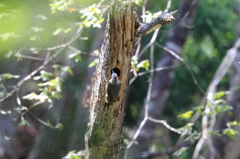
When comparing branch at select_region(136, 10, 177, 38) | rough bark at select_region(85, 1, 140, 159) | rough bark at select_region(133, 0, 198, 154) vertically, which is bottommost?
rough bark at select_region(133, 0, 198, 154)

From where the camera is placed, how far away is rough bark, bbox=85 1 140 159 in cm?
164

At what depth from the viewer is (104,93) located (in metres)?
1.73

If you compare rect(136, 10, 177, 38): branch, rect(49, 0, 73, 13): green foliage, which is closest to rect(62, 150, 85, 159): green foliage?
rect(136, 10, 177, 38): branch

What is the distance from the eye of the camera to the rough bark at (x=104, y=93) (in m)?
1.64

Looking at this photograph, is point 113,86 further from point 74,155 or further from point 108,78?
point 74,155

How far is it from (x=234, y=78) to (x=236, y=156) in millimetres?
982

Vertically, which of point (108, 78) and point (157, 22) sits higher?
point (157, 22)

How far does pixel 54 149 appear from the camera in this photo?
191 cm

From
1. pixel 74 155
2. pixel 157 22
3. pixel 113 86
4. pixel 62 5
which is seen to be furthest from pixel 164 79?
pixel 113 86

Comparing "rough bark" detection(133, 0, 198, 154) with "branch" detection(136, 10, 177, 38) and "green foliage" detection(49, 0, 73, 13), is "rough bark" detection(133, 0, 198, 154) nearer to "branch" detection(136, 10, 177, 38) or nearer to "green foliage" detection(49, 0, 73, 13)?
"green foliage" detection(49, 0, 73, 13)

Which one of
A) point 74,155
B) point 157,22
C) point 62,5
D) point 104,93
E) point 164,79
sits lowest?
point 164,79

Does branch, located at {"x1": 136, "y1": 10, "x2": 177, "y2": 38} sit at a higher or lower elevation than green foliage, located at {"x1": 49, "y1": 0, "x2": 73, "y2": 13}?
lower

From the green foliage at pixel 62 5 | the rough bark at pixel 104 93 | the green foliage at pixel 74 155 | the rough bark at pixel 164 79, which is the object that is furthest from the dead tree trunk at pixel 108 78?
the rough bark at pixel 164 79

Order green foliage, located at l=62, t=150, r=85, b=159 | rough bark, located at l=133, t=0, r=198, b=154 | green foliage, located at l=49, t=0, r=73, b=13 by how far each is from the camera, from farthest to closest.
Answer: rough bark, located at l=133, t=0, r=198, b=154 → green foliage, located at l=49, t=0, r=73, b=13 → green foliage, located at l=62, t=150, r=85, b=159
